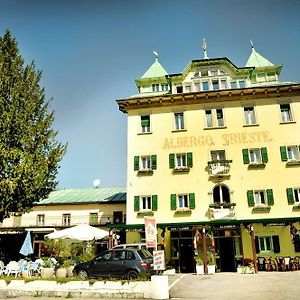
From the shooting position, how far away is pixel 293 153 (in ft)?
83.3

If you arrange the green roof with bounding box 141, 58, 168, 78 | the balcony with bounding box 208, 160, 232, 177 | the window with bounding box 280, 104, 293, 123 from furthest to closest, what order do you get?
the green roof with bounding box 141, 58, 168, 78
the window with bounding box 280, 104, 293, 123
the balcony with bounding box 208, 160, 232, 177

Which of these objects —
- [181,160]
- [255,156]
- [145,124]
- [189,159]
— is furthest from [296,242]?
[145,124]

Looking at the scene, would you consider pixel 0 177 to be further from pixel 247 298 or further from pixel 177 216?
pixel 247 298

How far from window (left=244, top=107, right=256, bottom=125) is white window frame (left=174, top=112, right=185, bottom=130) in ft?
16.7

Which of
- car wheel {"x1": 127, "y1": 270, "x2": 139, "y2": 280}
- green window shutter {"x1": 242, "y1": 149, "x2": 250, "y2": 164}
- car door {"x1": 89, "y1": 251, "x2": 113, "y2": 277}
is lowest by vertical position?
car wheel {"x1": 127, "y1": 270, "x2": 139, "y2": 280}

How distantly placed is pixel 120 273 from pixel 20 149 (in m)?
10.6

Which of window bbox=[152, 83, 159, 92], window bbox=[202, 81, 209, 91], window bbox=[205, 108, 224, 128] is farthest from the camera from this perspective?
window bbox=[152, 83, 159, 92]

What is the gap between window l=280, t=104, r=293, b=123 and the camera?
86.1 ft

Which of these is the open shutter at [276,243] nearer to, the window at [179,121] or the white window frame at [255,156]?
the white window frame at [255,156]

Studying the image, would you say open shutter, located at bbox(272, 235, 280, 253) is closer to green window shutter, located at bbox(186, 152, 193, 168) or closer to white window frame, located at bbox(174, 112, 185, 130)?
green window shutter, located at bbox(186, 152, 193, 168)

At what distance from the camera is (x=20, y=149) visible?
20891 mm

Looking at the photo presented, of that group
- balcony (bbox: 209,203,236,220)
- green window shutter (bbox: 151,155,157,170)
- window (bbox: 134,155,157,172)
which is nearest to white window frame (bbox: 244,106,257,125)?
balcony (bbox: 209,203,236,220)

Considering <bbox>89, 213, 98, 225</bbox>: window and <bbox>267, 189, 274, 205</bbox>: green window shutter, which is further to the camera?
<bbox>89, 213, 98, 225</bbox>: window

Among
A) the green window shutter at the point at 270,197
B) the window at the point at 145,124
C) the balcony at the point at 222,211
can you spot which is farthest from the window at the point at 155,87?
the green window shutter at the point at 270,197
